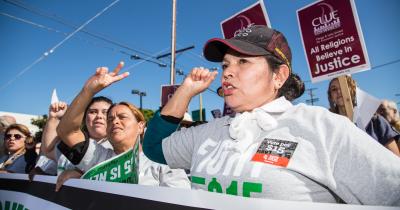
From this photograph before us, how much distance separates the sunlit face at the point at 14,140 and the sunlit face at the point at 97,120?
177cm

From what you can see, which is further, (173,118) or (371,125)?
(371,125)

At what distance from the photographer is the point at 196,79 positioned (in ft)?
5.99

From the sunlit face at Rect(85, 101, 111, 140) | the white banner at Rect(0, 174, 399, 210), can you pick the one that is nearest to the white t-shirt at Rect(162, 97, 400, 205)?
the white banner at Rect(0, 174, 399, 210)

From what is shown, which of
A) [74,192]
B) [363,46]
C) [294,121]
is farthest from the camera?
[363,46]

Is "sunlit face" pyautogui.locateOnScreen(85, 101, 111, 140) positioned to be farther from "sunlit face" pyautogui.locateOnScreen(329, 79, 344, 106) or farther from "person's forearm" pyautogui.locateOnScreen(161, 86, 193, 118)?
"sunlit face" pyautogui.locateOnScreen(329, 79, 344, 106)

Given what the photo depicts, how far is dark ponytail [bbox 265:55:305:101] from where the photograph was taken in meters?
1.55

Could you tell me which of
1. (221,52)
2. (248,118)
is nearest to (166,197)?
(248,118)

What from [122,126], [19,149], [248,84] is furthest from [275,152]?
[19,149]

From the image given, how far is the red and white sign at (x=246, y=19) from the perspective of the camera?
4207 millimetres

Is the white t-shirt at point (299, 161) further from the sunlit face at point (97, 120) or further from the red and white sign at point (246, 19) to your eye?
the red and white sign at point (246, 19)

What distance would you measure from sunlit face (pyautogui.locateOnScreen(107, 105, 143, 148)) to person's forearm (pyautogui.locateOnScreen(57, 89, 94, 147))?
1.63 feet

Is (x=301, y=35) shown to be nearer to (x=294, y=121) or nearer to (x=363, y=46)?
(x=363, y=46)

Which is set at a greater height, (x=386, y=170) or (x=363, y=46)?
(x=363, y=46)

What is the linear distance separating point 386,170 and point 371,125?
93.7 inches
